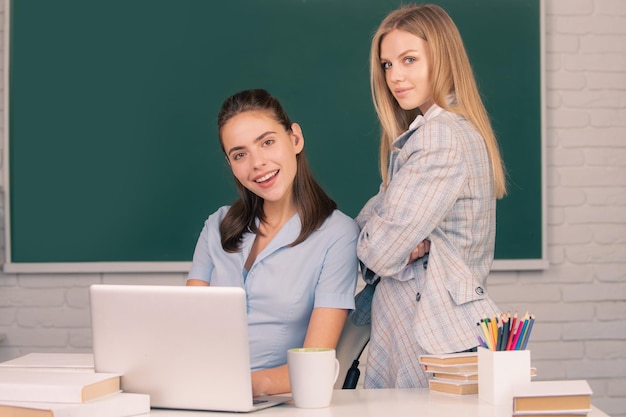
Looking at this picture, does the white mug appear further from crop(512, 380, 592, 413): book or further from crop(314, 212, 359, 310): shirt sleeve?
crop(314, 212, 359, 310): shirt sleeve

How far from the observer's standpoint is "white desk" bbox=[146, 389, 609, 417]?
1.27 metres

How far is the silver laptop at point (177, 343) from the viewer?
125cm

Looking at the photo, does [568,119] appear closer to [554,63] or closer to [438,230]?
[554,63]

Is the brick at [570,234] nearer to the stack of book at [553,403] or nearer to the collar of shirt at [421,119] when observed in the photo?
the collar of shirt at [421,119]

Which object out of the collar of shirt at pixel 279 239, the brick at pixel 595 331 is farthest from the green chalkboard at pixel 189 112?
the collar of shirt at pixel 279 239

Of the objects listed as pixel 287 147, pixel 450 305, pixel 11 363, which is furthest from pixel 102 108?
pixel 450 305

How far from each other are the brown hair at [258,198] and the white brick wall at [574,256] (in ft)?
3.82

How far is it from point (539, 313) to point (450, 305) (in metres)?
1.54

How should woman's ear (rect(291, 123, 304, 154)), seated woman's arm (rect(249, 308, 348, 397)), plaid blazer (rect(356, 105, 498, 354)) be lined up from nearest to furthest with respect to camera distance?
plaid blazer (rect(356, 105, 498, 354)) → seated woman's arm (rect(249, 308, 348, 397)) → woman's ear (rect(291, 123, 304, 154))

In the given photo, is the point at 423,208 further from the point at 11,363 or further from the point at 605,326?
the point at 605,326

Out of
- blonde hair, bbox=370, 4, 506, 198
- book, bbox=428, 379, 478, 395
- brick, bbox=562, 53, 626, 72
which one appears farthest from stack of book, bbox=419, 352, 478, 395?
brick, bbox=562, 53, 626, 72

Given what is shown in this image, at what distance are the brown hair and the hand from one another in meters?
0.25

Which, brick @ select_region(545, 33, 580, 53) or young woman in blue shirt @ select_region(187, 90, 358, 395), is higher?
brick @ select_region(545, 33, 580, 53)

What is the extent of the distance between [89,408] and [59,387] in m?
0.06
